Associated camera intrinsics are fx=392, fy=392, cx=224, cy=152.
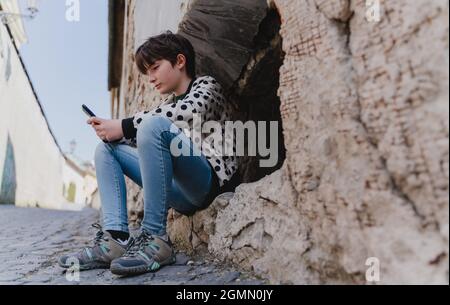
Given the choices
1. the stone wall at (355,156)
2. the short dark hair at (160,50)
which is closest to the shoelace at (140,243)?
the stone wall at (355,156)

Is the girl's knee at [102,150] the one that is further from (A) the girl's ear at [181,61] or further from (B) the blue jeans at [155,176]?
(A) the girl's ear at [181,61]

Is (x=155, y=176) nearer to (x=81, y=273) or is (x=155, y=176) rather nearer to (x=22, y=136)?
(x=81, y=273)

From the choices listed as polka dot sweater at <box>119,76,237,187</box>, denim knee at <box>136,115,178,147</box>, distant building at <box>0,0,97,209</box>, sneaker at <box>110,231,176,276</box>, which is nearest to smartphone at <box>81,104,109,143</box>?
polka dot sweater at <box>119,76,237,187</box>

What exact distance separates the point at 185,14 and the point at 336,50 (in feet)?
3.68

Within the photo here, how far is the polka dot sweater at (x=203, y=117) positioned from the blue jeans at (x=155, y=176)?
0.05 meters

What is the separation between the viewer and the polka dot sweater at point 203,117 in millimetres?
1610

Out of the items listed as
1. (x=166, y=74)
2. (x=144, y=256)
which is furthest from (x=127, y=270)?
(x=166, y=74)

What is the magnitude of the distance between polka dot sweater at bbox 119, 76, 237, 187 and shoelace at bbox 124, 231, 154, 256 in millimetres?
380

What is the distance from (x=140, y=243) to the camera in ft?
4.84

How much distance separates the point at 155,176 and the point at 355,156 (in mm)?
748

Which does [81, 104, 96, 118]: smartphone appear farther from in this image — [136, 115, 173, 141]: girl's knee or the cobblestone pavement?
the cobblestone pavement

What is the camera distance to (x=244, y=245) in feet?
4.78
